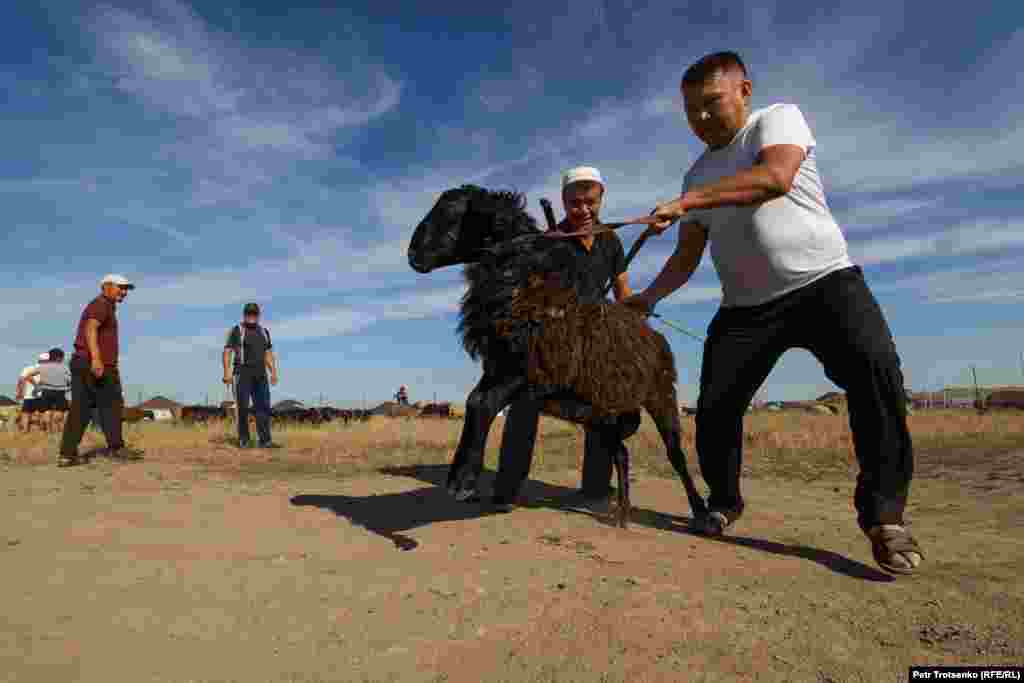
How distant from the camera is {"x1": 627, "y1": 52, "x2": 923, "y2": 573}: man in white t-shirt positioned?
3.12 metres

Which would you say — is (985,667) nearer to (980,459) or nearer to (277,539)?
(277,539)

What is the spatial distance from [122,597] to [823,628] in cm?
295

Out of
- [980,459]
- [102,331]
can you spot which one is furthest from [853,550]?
[102,331]

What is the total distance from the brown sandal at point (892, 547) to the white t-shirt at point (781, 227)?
1256 millimetres

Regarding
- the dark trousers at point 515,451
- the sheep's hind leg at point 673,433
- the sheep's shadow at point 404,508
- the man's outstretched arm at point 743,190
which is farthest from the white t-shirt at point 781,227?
the sheep's shadow at point 404,508

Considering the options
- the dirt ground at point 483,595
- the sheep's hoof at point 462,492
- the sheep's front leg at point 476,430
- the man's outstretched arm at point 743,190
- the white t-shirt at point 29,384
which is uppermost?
the man's outstretched arm at point 743,190

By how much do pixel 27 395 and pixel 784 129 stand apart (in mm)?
17438

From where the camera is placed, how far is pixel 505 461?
484cm

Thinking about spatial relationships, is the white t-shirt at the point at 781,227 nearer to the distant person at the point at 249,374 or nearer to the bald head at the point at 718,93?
the bald head at the point at 718,93

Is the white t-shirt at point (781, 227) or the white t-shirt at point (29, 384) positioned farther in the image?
the white t-shirt at point (29, 384)

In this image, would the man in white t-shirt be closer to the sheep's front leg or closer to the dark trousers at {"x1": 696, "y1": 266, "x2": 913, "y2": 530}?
the dark trousers at {"x1": 696, "y1": 266, "x2": 913, "y2": 530}

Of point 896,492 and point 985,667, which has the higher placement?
point 896,492

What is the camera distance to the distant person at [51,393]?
1246 centimetres

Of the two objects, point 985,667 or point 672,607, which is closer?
point 985,667
